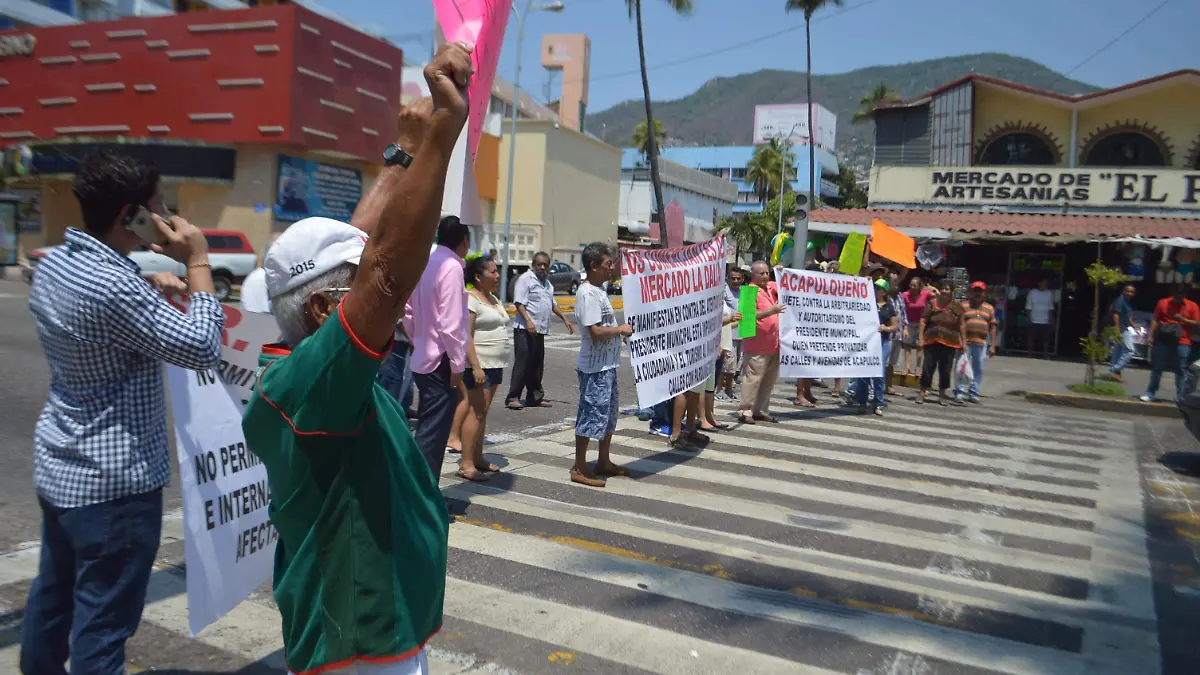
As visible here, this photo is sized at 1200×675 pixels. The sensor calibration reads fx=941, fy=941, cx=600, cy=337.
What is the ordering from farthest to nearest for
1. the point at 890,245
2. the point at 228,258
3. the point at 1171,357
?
the point at 228,258
the point at 890,245
the point at 1171,357

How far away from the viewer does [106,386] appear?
2.65m

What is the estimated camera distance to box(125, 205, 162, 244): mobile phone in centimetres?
270

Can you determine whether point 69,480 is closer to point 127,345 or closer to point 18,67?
point 127,345

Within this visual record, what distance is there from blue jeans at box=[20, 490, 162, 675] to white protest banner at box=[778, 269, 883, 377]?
8.61 metres

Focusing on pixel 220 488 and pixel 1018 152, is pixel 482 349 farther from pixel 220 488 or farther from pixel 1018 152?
pixel 1018 152

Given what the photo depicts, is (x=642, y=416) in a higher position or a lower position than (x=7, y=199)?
lower

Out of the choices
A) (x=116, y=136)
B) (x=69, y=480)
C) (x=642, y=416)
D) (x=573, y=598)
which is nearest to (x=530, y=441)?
(x=642, y=416)

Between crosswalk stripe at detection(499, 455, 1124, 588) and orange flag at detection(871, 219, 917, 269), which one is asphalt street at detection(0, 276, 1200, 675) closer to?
crosswalk stripe at detection(499, 455, 1124, 588)

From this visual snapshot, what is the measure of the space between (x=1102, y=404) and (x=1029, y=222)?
913 cm

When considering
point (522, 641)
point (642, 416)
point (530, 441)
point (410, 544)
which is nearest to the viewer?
point (410, 544)

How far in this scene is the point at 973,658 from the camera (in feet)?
13.7

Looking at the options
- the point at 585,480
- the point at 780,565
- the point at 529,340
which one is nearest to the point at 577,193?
the point at 529,340

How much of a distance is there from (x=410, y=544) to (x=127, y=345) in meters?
1.17

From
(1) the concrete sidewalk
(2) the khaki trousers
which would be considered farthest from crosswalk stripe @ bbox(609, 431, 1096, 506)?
(1) the concrete sidewalk
